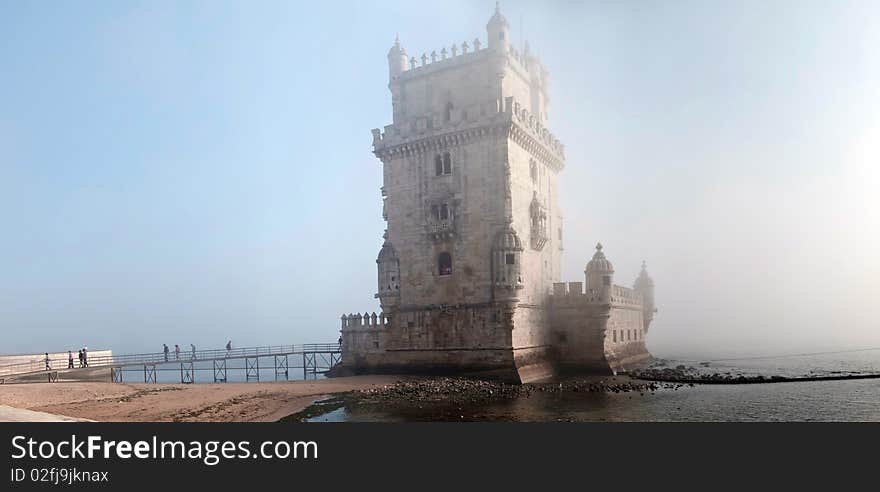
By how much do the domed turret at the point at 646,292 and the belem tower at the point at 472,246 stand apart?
13.9 m

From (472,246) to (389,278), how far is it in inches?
216

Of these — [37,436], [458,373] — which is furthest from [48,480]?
[458,373]

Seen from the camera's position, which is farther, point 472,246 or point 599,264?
point 599,264

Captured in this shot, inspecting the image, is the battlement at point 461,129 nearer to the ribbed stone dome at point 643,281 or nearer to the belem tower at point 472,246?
the belem tower at point 472,246

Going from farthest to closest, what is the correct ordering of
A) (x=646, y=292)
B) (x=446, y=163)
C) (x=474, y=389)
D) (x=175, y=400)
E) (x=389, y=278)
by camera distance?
(x=646, y=292)
(x=389, y=278)
(x=446, y=163)
(x=474, y=389)
(x=175, y=400)

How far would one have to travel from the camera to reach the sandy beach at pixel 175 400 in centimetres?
2050

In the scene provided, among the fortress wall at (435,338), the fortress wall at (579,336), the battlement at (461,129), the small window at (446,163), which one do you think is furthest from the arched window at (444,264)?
the fortress wall at (579,336)

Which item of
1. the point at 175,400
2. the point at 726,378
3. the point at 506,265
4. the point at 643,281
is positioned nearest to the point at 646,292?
the point at 643,281

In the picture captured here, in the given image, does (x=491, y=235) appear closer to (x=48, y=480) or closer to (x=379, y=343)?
(x=379, y=343)

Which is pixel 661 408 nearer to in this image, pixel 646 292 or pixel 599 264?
pixel 599 264

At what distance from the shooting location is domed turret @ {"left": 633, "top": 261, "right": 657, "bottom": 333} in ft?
167

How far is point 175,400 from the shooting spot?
2461cm

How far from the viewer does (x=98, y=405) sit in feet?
73.8

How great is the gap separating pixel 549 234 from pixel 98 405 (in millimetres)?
26520
